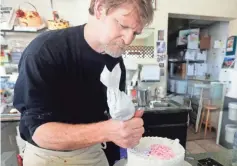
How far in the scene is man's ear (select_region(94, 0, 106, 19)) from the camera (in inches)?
30.2

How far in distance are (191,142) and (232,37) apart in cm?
178

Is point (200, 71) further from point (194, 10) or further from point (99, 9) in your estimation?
point (99, 9)

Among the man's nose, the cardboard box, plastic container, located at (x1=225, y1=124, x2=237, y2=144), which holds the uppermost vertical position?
the cardboard box

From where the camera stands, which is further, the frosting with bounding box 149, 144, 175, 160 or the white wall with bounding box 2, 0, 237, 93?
the white wall with bounding box 2, 0, 237, 93

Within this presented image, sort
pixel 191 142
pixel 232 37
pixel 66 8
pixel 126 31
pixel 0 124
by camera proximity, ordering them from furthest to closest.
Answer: pixel 191 142 → pixel 232 37 → pixel 66 8 → pixel 0 124 → pixel 126 31

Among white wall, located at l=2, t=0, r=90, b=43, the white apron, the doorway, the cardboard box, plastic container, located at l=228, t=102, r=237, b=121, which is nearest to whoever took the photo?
the white apron

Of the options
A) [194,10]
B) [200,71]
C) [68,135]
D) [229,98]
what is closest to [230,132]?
[229,98]

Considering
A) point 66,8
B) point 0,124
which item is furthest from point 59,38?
point 66,8

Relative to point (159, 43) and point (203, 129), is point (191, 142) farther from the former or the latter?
point (159, 43)

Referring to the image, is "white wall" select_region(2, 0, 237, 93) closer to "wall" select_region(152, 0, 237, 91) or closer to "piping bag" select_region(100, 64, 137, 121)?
"wall" select_region(152, 0, 237, 91)

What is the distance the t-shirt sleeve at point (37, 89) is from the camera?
655mm

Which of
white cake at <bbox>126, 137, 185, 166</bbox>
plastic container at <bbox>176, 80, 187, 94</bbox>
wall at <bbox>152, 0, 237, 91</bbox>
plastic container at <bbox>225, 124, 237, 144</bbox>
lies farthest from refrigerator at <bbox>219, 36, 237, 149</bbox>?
white cake at <bbox>126, 137, 185, 166</bbox>

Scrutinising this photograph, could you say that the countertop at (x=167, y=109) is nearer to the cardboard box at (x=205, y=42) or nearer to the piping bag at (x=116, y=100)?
the piping bag at (x=116, y=100)

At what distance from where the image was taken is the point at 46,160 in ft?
2.77
